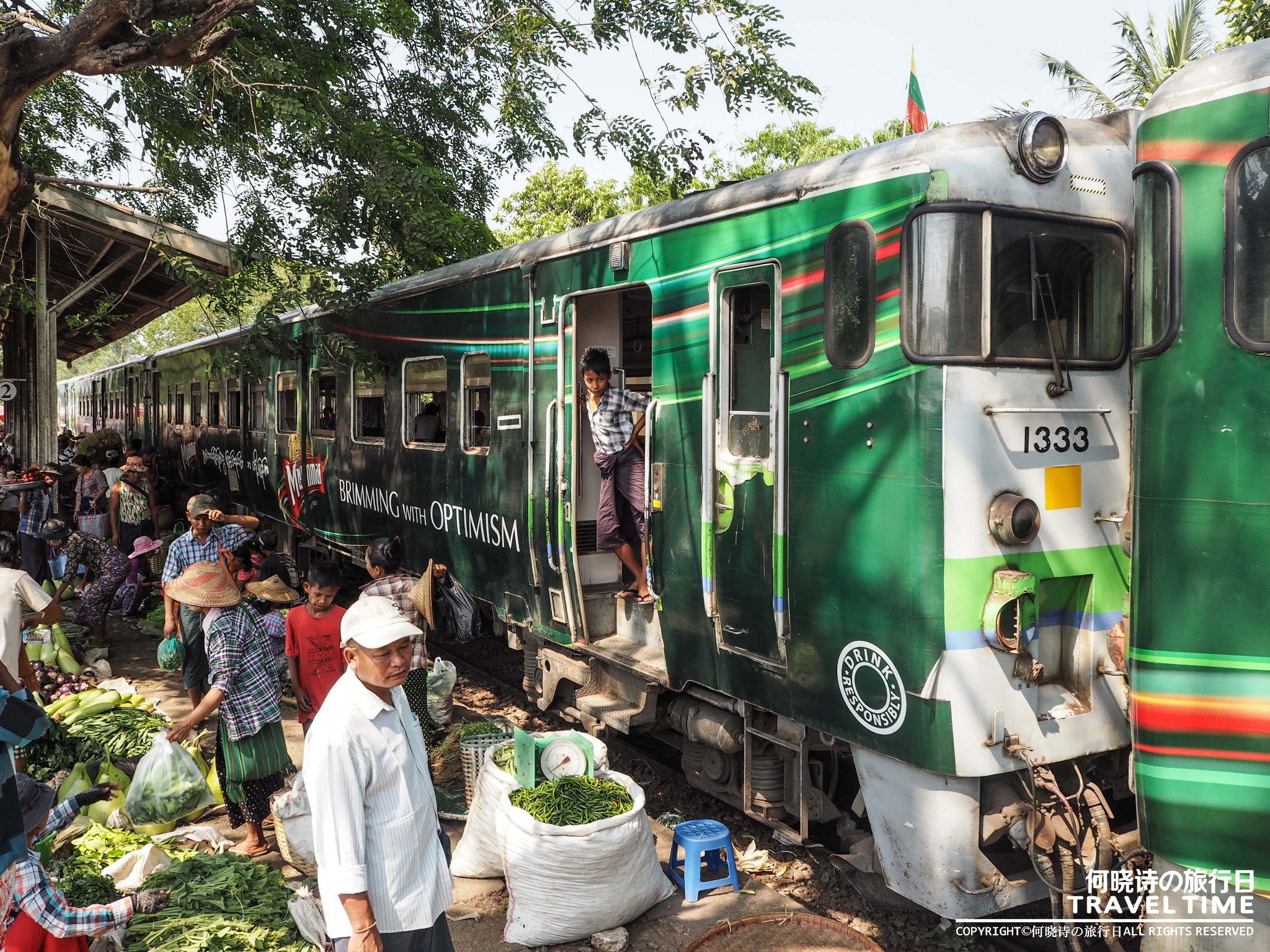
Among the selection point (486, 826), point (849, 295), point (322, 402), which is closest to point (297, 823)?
point (486, 826)

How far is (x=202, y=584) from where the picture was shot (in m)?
5.18

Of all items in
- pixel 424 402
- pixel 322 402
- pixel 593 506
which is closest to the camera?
Answer: pixel 593 506

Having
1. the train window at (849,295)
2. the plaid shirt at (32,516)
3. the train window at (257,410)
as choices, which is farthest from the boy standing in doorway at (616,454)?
the train window at (257,410)

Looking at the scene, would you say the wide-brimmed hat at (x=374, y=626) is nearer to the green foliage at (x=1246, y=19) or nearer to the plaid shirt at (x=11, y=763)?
the plaid shirt at (x=11, y=763)

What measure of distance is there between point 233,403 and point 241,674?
10.3m

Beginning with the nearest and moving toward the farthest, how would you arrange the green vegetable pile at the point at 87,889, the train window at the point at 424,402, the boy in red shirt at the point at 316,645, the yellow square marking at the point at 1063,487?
the yellow square marking at the point at 1063,487, the green vegetable pile at the point at 87,889, the boy in red shirt at the point at 316,645, the train window at the point at 424,402

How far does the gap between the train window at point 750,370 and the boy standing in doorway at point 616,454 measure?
1288 mm

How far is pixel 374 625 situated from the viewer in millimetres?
2918

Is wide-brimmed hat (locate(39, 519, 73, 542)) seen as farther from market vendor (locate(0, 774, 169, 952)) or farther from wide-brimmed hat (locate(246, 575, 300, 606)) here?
market vendor (locate(0, 774, 169, 952))

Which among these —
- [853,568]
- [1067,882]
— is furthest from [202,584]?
[1067,882]

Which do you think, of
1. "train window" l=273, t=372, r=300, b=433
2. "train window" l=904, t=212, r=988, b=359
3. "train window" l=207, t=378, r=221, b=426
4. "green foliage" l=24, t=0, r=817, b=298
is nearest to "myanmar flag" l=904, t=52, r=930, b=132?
"green foliage" l=24, t=0, r=817, b=298

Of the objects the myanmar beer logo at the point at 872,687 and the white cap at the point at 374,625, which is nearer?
the white cap at the point at 374,625

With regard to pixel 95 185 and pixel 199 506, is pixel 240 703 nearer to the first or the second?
pixel 199 506

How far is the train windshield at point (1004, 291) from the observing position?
389cm
